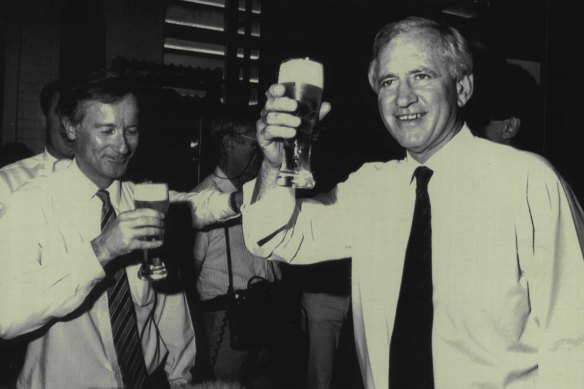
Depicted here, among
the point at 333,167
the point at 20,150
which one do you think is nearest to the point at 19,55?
the point at 20,150

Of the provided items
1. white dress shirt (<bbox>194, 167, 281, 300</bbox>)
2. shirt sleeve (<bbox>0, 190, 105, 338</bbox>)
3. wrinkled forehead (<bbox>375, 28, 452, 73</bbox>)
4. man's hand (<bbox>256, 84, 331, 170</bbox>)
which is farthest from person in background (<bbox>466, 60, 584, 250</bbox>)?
shirt sleeve (<bbox>0, 190, 105, 338</bbox>)

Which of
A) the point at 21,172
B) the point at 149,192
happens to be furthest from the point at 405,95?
the point at 21,172

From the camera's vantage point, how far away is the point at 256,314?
9.81ft

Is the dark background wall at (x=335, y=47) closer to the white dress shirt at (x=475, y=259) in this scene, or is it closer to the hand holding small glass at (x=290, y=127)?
the white dress shirt at (x=475, y=259)

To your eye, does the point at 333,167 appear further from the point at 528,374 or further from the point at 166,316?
the point at 528,374

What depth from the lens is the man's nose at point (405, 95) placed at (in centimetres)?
164

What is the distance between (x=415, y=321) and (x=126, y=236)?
0.94 metres

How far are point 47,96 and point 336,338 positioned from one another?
2.63m

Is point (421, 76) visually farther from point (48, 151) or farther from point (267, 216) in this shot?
point (48, 151)

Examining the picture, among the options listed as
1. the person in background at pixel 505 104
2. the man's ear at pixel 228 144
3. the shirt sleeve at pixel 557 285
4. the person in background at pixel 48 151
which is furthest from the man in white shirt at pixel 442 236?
the person in background at pixel 48 151

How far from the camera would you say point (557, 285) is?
133 cm

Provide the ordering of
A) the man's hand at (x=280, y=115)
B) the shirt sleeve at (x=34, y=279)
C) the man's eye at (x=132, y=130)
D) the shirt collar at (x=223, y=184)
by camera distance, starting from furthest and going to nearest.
A: the shirt collar at (x=223, y=184) → the man's eye at (x=132, y=130) → the shirt sleeve at (x=34, y=279) → the man's hand at (x=280, y=115)

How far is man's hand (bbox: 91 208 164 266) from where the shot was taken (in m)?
1.60

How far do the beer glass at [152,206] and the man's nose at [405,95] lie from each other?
0.89 m
